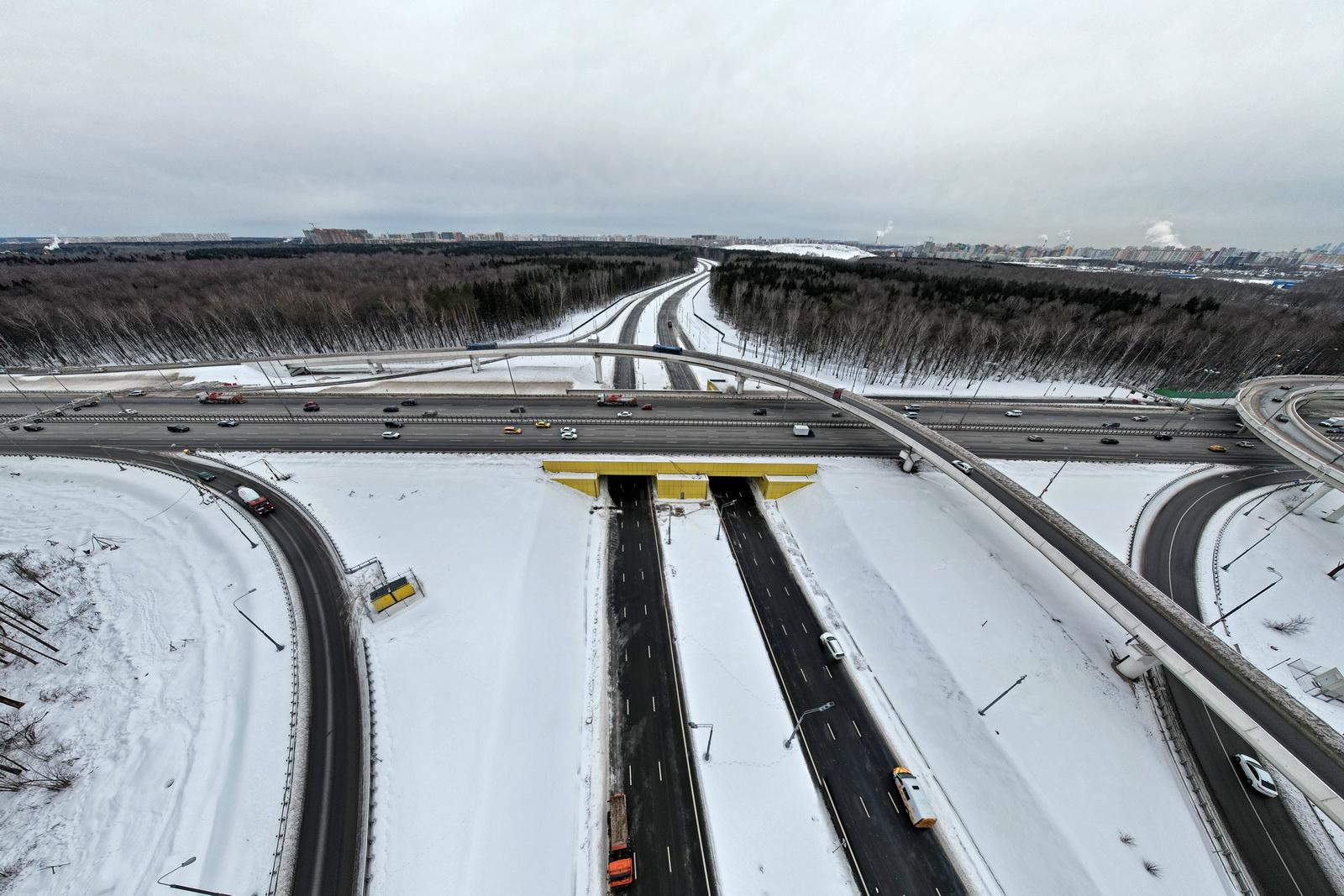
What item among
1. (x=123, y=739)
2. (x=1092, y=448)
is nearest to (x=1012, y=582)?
(x=1092, y=448)

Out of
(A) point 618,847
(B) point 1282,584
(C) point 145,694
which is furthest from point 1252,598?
(C) point 145,694

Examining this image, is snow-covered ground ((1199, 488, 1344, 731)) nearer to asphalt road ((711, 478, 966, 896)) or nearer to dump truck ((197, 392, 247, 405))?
asphalt road ((711, 478, 966, 896))

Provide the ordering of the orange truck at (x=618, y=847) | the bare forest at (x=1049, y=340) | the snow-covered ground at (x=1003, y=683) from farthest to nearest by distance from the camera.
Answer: the bare forest at (x=1049, y=340)
the snow-covered ground at (x=1003, y=683)
the orange truck at (x=618, y=847)

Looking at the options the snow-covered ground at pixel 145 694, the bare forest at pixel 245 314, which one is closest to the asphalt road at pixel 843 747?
the snow-covered ground at pixel 145 694

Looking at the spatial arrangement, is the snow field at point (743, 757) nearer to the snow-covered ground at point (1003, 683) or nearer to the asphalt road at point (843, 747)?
the asphalt road at point (843, 747)

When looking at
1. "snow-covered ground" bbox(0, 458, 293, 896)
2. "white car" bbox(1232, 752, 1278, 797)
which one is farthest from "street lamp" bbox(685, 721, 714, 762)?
"white car" bbox(1232, 752, 1278, 797)

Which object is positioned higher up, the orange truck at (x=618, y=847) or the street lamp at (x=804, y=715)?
the street lamp at (x=804, y=715)

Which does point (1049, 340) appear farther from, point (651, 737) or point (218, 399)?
point (218, 399)

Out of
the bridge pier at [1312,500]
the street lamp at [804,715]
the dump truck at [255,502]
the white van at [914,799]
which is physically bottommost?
the white van at [914,799]
